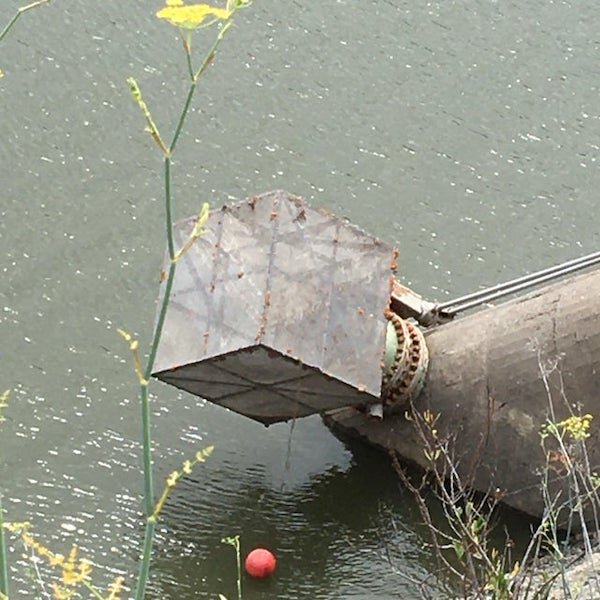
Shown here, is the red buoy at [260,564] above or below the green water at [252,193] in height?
below

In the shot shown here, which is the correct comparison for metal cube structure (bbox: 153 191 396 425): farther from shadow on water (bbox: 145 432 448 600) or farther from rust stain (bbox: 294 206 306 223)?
shadow on water (bbox: 145 432 448 600)

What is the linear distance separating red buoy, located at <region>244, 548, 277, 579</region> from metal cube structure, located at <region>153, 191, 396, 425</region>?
0.66 metres

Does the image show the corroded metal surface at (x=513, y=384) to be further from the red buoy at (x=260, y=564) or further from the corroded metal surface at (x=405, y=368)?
the red buoy at (x=260, y=564)

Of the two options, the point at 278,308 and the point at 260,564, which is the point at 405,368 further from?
the point at 260,564

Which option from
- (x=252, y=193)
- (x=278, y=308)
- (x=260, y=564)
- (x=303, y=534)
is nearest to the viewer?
(x=278, y=308)

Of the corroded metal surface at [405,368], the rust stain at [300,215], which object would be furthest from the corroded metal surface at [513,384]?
the rust stain at [300,215]

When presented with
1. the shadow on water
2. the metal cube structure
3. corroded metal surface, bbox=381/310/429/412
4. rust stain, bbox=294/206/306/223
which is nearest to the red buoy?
the shadow on water

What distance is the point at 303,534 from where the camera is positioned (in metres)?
5.60

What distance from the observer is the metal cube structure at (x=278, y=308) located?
4.85m

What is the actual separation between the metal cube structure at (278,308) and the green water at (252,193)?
719 mm

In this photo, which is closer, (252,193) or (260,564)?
(260,564)

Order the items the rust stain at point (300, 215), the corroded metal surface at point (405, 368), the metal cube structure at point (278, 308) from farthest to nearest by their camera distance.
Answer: the corroded metal surface at point (405, 368) → the rust stain at point (300, 215) → the metal cube structure at point (278, 308)

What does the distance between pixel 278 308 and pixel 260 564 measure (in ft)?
3.76

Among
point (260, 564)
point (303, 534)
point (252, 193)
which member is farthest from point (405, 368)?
point (252, 193)
